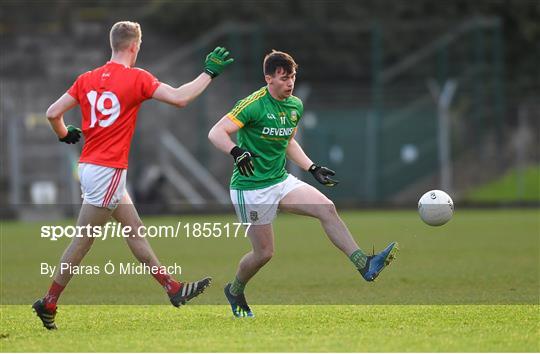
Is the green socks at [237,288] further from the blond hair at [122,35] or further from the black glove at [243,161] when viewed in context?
the blond hair at [122,35]

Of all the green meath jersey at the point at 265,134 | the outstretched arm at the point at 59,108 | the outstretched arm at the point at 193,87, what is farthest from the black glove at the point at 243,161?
the outstretched arm at the point at 59,108

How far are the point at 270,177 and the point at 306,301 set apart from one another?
207cm

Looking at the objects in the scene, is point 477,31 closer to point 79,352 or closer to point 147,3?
point 147,3

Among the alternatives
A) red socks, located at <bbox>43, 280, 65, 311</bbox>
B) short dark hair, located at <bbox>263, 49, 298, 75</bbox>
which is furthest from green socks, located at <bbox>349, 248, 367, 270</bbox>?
red socks, located at <bbox>43, 280, 65, 311</bbox>

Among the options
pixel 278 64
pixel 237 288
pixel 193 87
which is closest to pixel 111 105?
pixel 193 87

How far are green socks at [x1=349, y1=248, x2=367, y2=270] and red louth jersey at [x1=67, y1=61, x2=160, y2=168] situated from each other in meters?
2.00

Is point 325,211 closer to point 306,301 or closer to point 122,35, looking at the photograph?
point 306,301

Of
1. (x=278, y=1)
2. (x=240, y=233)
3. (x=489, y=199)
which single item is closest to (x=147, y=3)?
(x=278, y=1)

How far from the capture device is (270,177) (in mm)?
9812

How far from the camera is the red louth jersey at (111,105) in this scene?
929cm

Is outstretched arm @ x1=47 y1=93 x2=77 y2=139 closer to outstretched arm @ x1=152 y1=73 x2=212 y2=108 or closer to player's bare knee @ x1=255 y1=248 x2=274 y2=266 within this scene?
outstretched arm @ x1=152 y1=73 x2=212 y2=108

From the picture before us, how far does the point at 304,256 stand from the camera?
1730cm

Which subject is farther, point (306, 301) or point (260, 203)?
point (306, 301)

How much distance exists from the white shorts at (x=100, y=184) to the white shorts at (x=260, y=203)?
3.51ft
